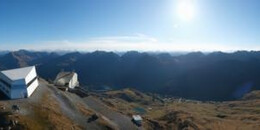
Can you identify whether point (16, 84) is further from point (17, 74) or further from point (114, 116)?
point (114, 116)

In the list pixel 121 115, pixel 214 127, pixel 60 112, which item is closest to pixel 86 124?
pixel 60 112

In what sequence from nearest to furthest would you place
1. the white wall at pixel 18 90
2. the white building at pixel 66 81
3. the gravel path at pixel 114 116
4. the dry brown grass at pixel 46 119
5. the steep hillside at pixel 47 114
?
the steep hillside at pixel 47 114
the dry brown grass at pixel 46 119
the white wall at pixel 18 90
the gravel path at pixel 114 116
the white building at pixel 66 81

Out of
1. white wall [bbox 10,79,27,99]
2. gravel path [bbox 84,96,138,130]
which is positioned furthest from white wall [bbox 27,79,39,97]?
gravel path [bbox 84,96,138,130]

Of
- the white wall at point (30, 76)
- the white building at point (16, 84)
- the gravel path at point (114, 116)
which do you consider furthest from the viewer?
the white wall at point (30, 76)

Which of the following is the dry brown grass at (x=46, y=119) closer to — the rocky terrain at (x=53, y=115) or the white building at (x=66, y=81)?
the rocky terrain at (x=53, y=115)

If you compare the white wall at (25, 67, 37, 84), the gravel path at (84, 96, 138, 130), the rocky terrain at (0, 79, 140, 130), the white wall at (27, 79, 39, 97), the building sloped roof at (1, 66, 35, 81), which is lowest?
the gravel path at (84, 96, 138, 130)

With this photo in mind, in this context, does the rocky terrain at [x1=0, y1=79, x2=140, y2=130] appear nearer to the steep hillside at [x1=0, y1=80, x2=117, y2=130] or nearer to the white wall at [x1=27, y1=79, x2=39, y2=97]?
the steep hillside at [x1=0, y1=80, x2=117, y2=130]

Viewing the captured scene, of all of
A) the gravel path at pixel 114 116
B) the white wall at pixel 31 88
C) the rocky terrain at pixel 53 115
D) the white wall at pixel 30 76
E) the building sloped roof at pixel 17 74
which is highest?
the building sloped roof at pixel 17 74

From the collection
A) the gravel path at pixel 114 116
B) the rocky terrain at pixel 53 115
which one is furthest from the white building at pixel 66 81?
the rocky terrain at pixel 53 115

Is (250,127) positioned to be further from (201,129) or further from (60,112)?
(60,112)

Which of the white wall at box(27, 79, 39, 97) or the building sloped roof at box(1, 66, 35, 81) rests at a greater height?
the building sloped roof at box(1, 66, 35, 81)

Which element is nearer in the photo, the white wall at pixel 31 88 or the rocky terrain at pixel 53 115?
the rocky terrain at pixel 53 115
